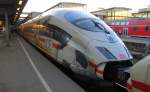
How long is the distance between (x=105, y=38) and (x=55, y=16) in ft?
10.1

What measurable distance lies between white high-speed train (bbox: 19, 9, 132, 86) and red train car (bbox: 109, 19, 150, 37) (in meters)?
10.1

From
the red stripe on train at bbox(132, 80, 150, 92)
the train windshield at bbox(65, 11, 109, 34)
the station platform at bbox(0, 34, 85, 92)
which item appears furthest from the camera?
the train windshield at bbox(65, 11, 109, 34)

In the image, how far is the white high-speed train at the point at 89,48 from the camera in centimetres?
845

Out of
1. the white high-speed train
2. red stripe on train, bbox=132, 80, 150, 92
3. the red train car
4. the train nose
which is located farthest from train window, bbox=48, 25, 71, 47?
the red train car

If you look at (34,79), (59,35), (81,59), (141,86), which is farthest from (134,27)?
(141,86)

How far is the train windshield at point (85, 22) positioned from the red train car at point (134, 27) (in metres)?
9.82

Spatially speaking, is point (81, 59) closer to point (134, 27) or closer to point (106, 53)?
point (106, 53)

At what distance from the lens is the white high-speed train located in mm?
8453

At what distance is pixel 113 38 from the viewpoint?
962cm

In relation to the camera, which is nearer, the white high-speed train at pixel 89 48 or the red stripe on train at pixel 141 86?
the red stripe on train at pixel 141 86

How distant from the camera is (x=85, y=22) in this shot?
10219 mm

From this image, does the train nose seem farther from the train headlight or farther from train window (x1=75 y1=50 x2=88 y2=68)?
train window (x1=75 y1=50 x2=88 y2=68)

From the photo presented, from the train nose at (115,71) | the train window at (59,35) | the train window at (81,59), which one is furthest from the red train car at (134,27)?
the train window at (81,59)

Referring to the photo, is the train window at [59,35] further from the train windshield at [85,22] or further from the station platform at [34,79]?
the station platform at [34,79]
